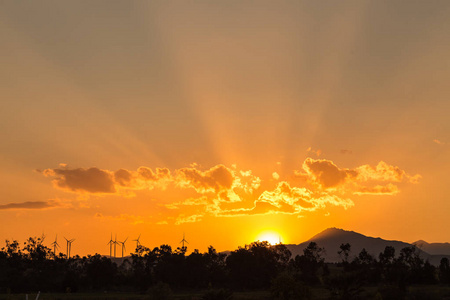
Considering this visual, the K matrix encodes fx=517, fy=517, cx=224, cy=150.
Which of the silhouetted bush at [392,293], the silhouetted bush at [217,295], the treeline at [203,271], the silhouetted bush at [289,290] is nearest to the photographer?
the silhouetted bush at [289,290]

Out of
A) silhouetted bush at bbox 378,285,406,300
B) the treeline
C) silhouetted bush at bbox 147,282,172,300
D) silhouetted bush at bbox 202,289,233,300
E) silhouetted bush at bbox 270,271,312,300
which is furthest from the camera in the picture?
the treeline

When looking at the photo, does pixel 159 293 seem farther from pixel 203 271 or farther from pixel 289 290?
pixel 203 271

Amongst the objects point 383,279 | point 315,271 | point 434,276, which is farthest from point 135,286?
point 434,276

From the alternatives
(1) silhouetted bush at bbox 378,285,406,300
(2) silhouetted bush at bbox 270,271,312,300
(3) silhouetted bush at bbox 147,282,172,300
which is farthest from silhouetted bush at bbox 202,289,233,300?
(1) silhouetted bush at bbox 378,285,406,300

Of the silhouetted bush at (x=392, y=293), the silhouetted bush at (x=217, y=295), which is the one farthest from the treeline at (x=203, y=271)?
the silhouetted bush at (x=217, y=295)

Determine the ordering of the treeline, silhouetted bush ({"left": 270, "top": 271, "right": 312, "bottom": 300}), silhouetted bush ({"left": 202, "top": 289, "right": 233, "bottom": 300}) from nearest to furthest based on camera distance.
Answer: silhouetted bush ({"left": 270, "top": 271, "right": 312, "bottom": 300}), silhouetted bush ({"left": 202, "top": 289, "right": 233, "bottom": 300}), the treeline

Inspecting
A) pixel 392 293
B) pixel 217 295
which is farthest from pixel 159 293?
pixel 392 293

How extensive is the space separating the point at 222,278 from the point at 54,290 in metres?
45.3

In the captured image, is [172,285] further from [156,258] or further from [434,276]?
[434,276]

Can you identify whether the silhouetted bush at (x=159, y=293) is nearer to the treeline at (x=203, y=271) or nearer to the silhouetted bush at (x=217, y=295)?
the silhouetted bush at (x=217, y=295)

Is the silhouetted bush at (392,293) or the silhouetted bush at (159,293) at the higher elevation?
the silhouetted bush at (159,293)

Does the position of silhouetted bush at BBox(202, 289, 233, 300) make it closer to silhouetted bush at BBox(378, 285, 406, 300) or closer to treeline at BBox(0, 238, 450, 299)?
silhouetted bush at BBox(378, 285, 406, 300)

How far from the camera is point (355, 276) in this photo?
283 ft

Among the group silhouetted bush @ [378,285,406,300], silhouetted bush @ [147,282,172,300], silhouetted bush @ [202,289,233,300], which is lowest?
silhouetted bush @ [378,285,406,300]
